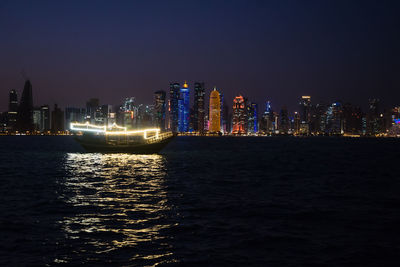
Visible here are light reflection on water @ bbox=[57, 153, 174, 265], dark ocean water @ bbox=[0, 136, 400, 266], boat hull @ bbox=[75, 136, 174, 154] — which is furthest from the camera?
boat hull @ bbox=[75, 136, 174, 154]

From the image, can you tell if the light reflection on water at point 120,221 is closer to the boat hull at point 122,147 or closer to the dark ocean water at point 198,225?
the dark ocean water at point 198,225

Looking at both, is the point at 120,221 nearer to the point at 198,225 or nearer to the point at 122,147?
the point at 198,225

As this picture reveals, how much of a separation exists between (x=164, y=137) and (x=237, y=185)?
4955 cm

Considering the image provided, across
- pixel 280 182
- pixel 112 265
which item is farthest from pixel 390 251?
pixel 280 182

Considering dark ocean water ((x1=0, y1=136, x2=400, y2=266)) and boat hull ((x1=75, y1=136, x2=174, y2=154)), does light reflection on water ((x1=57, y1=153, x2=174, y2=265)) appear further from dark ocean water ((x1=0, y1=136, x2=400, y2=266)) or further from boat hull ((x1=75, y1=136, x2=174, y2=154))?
boat hull ((x1=75, y1=136, x2=174, y2=154))

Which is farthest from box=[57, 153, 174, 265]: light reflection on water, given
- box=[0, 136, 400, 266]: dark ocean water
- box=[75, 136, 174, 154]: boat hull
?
box=[75, 136, 174, 154]: boat hull

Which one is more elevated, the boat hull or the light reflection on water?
the boat hull

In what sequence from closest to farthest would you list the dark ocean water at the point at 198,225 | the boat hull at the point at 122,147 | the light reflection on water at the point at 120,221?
1. the dark ocean water at the point at 198,225
2. the light reflection on water at the point at 120,221
3. the boat hull at the point at 122,147

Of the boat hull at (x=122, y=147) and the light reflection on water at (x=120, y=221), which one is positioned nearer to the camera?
the light reflection on water at (x=120, y=221)

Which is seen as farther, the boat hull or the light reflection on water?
the boat hull

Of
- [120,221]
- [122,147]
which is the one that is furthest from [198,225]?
[122,147]

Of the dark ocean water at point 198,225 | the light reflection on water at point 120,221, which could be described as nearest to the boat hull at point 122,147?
the light reflection on water at point 120,221

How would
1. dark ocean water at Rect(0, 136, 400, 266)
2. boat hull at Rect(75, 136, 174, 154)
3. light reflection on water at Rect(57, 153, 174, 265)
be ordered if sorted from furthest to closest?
boat hull at Rect(75, 136, 174, 154)
light reflection on water at Rect(57, 153, 174, 265)
dark ocean water at Rect(0, 136, 400, 266)

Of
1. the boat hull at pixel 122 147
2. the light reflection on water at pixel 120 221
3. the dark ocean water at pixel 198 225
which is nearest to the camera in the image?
the dark ocean water at pixel 198 225
